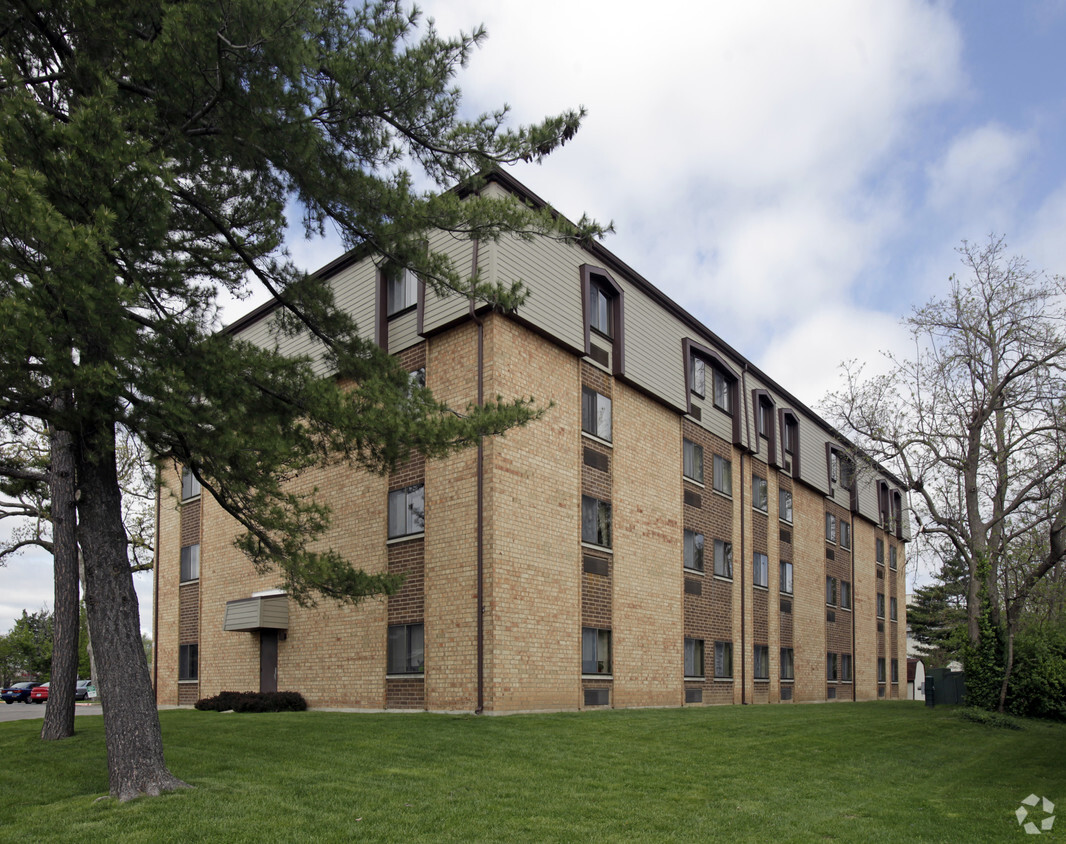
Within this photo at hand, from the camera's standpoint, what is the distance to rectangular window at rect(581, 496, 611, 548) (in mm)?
21344

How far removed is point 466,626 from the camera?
18328 mm

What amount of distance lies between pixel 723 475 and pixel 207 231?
2043 cm

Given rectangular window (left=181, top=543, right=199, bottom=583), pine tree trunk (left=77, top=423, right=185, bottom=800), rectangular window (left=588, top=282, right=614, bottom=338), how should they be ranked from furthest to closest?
rectangular window (left=181, top=543, right=199, bottom=583)
rectangular window (left=588, top=282, right=614, bottom=338)
pine tree trunk (left=77, top=423, right=185, bottom=800)

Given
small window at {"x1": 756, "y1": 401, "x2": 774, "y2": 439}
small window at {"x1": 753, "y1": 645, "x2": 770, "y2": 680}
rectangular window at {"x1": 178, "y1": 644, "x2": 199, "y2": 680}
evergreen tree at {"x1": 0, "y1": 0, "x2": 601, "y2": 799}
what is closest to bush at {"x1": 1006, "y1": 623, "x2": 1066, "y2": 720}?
small window at {"x1": 753, "y1": 645, "x2": 770, "y2": 680}

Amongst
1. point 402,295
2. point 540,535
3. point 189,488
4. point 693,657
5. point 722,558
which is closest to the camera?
point 540,535

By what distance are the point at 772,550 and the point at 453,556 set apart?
17358 millimetres

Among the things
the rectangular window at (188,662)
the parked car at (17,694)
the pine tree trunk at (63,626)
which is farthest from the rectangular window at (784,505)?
the parked car at (17,694)

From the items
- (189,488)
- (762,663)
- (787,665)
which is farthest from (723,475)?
(189,488)

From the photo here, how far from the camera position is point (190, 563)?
28172mm

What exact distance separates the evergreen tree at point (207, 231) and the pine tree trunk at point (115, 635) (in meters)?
0.02

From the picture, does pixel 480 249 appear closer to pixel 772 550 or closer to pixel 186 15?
pixel 186 15

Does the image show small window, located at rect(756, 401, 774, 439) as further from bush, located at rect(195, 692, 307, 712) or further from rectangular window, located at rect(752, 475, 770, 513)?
→ bush, located at rect(195, 692, 307, 712)

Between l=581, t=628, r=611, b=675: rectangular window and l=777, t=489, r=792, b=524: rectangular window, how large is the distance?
47.0 feet

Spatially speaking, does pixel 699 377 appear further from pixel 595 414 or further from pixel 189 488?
pixel 189 488
